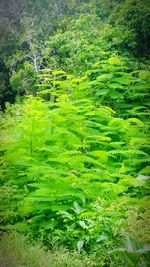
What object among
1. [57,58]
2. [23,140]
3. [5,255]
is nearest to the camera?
[5,255]

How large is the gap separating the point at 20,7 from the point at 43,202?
11.3 metres

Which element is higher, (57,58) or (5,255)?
(57,58)

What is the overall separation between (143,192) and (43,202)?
1.12 meters

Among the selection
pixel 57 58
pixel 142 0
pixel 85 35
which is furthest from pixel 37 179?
pixel 57 58

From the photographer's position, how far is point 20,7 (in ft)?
46.9

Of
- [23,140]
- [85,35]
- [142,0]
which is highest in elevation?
[142,0]

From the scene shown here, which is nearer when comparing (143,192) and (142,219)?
(142,219)

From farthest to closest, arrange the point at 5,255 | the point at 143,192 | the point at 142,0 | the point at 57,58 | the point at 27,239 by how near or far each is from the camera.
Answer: the point at 57,58 < the point at 142,0 < the point at 143,192 < the point at 27,239 < the point at 5,255

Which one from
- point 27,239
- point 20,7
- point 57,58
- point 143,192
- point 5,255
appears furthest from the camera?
point 20,7

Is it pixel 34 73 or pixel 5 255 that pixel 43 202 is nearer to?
pixel 5 255

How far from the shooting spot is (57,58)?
12.0m

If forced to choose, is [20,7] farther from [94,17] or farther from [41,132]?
[41,132]

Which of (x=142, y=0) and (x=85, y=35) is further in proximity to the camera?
(x=85, y=35)

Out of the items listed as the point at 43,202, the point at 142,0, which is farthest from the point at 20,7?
the point at 43,202
